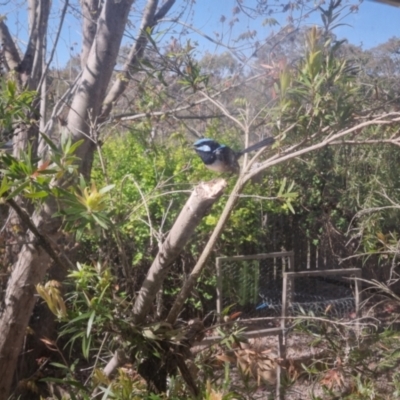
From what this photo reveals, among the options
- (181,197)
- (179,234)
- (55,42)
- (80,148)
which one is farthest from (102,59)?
(179,234)

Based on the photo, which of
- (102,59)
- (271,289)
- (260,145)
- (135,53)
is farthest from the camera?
(271,289)

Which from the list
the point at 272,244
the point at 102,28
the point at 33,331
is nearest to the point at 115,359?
the point at 33,331

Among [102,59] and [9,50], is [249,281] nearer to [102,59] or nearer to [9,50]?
[102,59]

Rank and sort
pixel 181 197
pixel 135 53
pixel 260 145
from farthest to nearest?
pixel 135 53, pixel 181 197, pixel 260 145

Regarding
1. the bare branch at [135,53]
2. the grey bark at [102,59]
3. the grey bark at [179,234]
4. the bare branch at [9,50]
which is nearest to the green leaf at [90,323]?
the grey bark at [179,234]

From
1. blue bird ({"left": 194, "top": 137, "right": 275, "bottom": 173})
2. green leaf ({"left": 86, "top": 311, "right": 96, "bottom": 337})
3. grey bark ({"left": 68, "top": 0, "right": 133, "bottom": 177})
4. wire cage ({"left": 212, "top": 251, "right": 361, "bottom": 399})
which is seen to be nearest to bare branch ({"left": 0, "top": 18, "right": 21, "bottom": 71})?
grey bark ({"left": 68, "top": 0, "right": 133, "bottom": 177})

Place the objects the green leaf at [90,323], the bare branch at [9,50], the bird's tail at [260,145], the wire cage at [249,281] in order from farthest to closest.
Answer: the bare branch at [9,50] → the wire cage at [249,281] → the bird's tail at [260,145] → the green leaf at [90,323]

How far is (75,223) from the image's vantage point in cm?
160

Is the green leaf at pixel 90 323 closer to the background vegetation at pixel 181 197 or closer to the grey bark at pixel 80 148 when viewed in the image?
the background vegetation at pixel 181 197

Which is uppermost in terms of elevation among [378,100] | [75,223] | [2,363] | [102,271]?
[378,100]

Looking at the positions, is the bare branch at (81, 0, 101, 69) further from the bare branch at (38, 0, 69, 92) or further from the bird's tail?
the bird's tail

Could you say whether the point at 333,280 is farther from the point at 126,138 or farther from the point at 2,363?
the point at 2,363

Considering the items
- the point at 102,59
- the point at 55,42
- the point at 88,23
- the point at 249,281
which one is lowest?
the point at 249,281

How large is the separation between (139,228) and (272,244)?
116 cm
